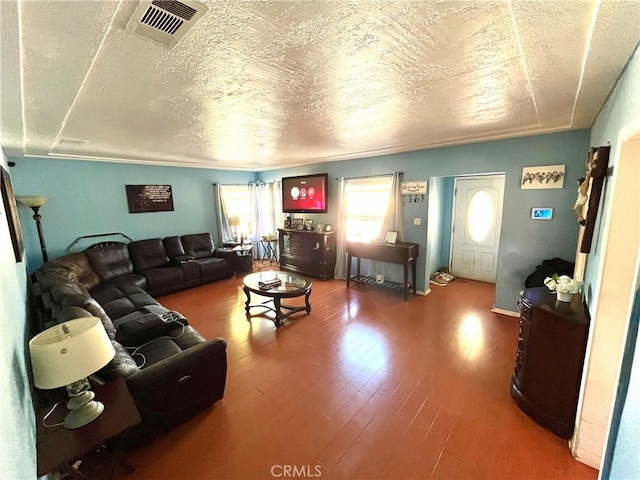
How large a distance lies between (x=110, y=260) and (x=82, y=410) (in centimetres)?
374

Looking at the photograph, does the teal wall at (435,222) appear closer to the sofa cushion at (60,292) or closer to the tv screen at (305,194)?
the tv screen at (305,194)

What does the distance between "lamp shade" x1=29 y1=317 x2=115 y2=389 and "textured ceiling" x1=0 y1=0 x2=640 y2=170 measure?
1.31m

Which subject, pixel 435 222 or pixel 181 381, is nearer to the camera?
pixel 181 381

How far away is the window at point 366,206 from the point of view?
4.67 m

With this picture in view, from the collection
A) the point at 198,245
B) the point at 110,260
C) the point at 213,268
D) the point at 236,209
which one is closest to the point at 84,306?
the point at 110,260

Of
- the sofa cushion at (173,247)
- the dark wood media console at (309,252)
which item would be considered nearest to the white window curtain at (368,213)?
the dark wood media console at (309,252)

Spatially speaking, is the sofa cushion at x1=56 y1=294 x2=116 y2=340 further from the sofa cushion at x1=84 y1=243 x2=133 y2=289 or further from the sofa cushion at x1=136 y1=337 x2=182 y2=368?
the sofa cushion at x1=84 y1=243 x2=133 y2=289

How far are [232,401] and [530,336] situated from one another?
2371 mm

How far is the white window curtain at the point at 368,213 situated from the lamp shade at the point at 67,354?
13.3 feet

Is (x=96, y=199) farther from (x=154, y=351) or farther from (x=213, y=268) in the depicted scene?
(x=154, y=351)

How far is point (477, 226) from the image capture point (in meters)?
4.84

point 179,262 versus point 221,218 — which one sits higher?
point 221,218

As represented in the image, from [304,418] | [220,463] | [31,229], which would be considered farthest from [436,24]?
[31,229]

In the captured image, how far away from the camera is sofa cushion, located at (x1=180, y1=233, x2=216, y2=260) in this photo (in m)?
5.35
